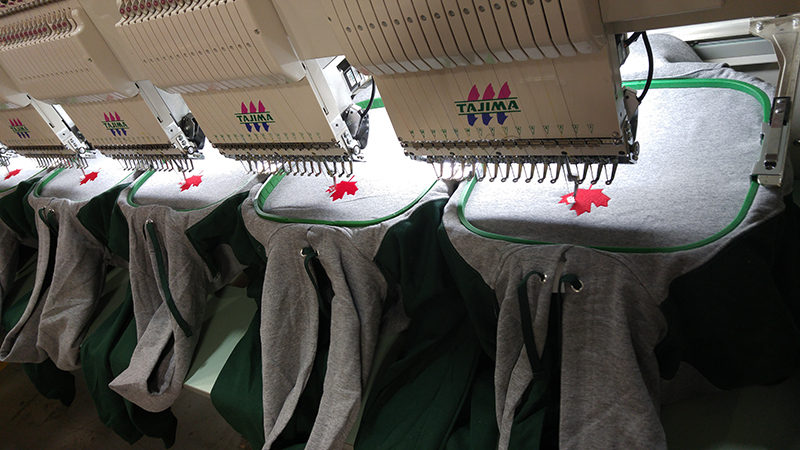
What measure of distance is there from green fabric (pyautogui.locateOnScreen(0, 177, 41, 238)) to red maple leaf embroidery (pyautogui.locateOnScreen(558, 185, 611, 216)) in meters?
2.12

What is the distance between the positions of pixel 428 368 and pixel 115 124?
1211mm

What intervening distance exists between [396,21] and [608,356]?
653 millimetres

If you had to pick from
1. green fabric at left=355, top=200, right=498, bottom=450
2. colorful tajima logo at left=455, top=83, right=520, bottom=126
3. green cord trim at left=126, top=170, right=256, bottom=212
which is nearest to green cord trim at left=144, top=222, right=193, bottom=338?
green cord trim at left=126, top=170, right=256, bottom=212

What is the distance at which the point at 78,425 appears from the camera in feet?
7.48

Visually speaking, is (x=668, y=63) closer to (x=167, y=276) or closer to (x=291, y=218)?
(x=291, y=218)

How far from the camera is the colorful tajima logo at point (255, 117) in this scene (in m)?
1.19

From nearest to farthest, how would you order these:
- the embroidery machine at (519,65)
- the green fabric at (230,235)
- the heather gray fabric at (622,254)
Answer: the embroidery machine at (519,65) → the heather gray fabric at (622,254) → the green fabric at (230,235)

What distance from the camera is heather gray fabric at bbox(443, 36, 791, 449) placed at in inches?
31.7

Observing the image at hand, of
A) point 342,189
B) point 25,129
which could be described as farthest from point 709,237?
point 25,129

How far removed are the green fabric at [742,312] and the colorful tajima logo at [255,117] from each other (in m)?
0.93

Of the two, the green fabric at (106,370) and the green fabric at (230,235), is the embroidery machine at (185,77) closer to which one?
the green fabric at (230,235)

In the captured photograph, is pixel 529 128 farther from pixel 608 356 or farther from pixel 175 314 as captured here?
pixel 175 314

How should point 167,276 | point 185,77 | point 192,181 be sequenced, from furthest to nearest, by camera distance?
point 192,181
point 167,276
point 185,77

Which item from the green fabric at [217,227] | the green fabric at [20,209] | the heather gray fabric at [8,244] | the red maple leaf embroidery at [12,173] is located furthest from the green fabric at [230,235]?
the red maple leaf embroidery at [12,173]
